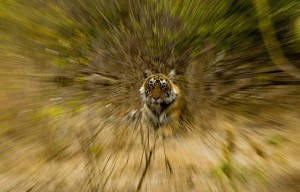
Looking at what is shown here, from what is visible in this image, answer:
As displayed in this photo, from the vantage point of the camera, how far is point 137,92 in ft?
13.1

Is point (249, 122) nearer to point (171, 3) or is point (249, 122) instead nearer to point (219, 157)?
point (219, 157)

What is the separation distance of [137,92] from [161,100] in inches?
15.5

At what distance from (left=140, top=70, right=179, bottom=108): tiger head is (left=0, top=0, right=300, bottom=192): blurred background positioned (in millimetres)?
145

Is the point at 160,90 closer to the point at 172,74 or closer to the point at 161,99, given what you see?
the point at 161,99

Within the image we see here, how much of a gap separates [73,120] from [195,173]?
53.0 inches

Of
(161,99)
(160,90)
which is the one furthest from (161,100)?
(160,90)

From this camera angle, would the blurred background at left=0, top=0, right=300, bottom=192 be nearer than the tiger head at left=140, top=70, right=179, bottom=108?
Yes

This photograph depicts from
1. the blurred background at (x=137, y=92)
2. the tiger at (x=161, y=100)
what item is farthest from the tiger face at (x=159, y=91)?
the blurred background at (x=137, y=92)

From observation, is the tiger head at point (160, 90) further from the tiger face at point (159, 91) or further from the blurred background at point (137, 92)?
the blurred background at point (137, 92)

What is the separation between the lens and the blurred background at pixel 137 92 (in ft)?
7.61

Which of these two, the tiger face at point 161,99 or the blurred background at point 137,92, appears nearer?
the blurred background at point 137,92

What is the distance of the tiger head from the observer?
367cm

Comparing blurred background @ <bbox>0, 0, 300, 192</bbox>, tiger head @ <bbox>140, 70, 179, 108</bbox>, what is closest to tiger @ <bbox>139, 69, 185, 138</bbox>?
tiger head @ <bbox>140, 70, 179, 108</bbox>

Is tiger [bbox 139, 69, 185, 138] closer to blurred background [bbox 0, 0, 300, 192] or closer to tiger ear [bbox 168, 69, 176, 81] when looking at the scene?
tiger ear [bbox 168, 69, 176, 81]
